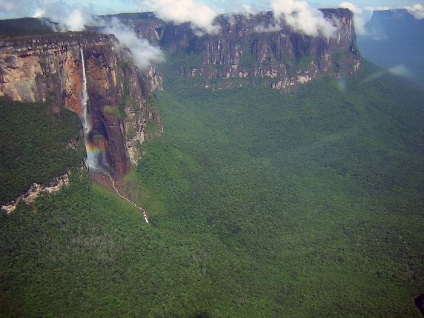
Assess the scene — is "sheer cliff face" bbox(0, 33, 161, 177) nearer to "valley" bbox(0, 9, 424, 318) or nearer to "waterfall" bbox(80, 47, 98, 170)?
"valley" bbox(0, 9, 424, 318)

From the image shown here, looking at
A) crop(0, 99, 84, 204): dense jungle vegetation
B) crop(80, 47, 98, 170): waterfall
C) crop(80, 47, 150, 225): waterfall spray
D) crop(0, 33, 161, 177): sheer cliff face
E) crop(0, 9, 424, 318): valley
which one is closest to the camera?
crop(0, 9, 424, 318): valley

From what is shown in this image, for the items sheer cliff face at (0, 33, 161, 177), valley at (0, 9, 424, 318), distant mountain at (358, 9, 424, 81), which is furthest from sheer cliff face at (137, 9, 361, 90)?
distant mountain at (358, 9, 424, 81)

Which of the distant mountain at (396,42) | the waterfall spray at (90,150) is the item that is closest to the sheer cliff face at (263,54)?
the distant mountain at (396,42)

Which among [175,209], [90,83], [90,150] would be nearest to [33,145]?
[90,150]

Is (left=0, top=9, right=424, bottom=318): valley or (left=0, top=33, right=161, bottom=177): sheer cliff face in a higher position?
(left=0, top=33, right=161, bottom=177): sheer cliff face

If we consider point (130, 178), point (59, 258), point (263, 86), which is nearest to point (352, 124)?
point (263, 86)

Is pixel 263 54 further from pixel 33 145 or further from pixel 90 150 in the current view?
pixel 33 145

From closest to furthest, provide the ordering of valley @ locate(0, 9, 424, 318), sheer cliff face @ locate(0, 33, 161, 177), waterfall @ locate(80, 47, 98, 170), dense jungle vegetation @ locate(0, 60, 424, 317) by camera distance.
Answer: dense jungle vegetation @ locate(0, 60, 424, 317) < valley @ locate(0, 9, 424, 318) < sheer cliff face @ locate(0, 33, 161, 177) < waterfall @ locate(80, 47, 98, 170)
